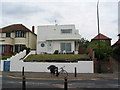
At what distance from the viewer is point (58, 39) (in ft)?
99.7

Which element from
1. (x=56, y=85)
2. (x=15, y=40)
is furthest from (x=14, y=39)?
(x=56, y=85)

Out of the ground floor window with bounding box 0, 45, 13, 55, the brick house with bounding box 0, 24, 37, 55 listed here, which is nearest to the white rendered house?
the brick house with bounding box 0, 24, 37, 55

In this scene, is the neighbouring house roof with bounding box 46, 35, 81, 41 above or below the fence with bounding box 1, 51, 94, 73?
above

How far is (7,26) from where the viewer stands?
37.3 m

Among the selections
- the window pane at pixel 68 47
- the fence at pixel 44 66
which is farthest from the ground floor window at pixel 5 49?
the window pane at pixel 68 47

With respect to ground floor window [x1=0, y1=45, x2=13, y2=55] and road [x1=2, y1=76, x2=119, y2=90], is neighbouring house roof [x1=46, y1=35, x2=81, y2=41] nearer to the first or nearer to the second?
ground floor window [x1=0, y1=45, x2=13, y2=55]

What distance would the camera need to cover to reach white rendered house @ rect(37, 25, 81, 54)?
30297 millimetres

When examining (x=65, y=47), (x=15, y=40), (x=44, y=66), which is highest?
(x=15, y=40)

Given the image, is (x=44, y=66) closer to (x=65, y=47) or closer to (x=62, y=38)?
(x=62, y=38)

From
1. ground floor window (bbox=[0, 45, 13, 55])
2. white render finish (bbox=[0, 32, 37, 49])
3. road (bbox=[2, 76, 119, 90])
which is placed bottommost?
road (bbox=[2, 76, 119, 90])

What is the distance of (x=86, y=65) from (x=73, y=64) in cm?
161

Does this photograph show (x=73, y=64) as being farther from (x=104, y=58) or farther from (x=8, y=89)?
(x=8, y=89)

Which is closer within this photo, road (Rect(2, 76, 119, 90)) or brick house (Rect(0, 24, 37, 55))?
road (Rect(2, 76, 119, 90))

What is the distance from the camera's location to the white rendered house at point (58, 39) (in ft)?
99.4
